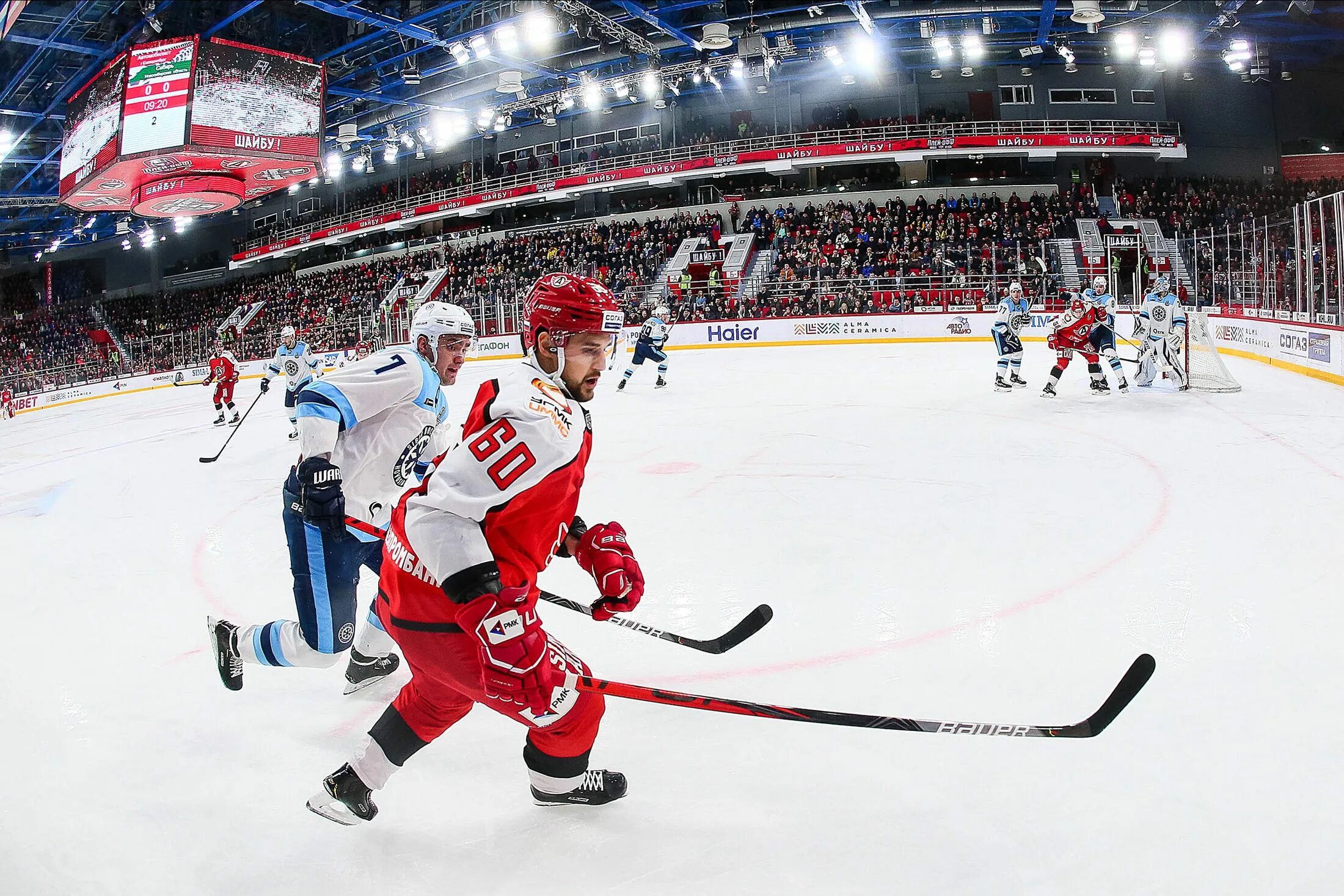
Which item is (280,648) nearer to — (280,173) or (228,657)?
(228,657)

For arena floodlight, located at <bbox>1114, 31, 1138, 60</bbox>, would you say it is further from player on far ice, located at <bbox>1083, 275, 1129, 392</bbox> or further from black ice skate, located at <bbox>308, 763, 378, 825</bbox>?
black ice skate, located at <bbox>308, 763, 378, 825</bbox>

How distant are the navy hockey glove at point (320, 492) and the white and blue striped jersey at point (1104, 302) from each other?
9.34m

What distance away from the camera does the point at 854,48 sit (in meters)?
21.4

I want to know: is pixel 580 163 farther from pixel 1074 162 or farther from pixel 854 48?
pixel 1074 162

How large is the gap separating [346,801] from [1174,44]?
23.4 meters

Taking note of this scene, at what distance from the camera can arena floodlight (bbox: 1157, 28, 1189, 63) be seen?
1891 cm

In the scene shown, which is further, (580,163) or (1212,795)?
(580,163)

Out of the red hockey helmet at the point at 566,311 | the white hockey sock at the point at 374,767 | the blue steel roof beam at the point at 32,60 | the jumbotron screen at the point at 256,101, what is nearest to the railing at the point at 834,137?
the jumbotron screen at the point at 256,101

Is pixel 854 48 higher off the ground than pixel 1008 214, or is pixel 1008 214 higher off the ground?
pixel 854 48

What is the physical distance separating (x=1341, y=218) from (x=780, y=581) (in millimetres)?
9697

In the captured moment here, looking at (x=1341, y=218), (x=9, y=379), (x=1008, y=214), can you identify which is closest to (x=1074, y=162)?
(x=1008, y=214)

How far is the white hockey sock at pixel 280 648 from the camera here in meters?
2.75

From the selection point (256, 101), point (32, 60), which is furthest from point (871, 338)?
point (32, 60)

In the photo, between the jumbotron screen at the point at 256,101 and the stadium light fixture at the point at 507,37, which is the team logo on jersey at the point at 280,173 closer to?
the jumbotron screen at the point at 256,101
